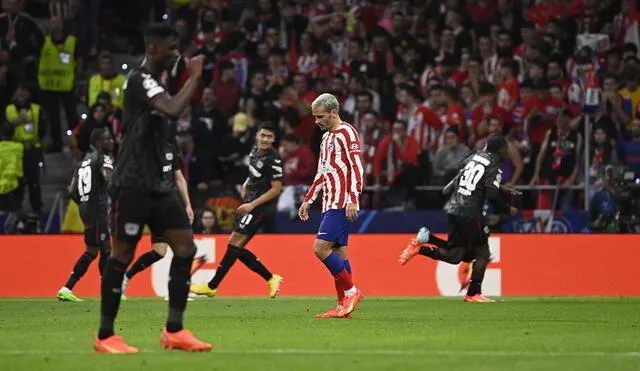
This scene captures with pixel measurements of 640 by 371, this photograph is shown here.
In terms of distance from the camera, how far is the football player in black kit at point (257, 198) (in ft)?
56.2

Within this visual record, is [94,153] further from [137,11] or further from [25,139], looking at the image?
[137,11]

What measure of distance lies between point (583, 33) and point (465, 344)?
15.8 m

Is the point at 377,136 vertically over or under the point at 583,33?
under

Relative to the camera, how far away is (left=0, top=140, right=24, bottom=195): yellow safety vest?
75.7 ft

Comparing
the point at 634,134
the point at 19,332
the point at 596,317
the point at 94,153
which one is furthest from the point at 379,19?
the point at 19,332

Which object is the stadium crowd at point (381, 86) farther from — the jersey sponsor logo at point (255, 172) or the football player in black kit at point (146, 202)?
the football player in black kit at point (146, 202)

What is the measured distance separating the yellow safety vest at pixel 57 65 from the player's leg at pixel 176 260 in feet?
52.1

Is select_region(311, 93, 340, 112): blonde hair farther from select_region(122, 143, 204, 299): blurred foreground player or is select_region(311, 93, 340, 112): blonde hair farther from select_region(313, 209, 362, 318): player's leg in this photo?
select_region(122, 143, 204, 299): blurred foreground player

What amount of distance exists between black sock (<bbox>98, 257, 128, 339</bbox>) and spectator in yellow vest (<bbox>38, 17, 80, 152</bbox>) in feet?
52.3

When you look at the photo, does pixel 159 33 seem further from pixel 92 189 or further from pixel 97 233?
pixel 97 233

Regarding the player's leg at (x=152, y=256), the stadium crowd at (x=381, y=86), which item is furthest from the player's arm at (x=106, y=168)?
the stadium crowd at (x=381, y=86)

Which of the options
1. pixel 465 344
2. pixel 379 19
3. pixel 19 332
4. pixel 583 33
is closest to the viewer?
pixel 465 344

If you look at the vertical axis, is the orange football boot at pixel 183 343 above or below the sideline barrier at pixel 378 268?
above

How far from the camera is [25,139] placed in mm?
23703
